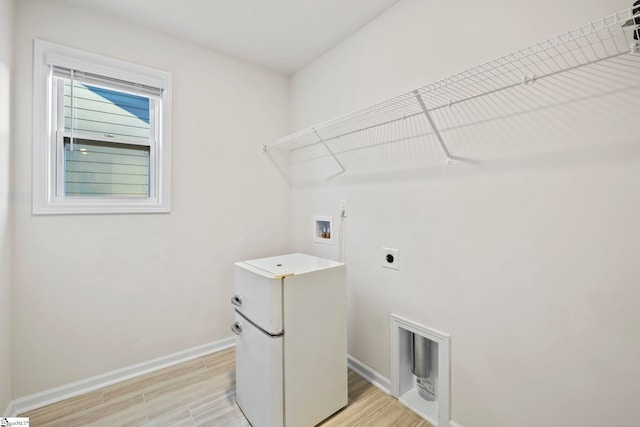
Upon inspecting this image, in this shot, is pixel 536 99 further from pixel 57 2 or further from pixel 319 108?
pixel 57 2

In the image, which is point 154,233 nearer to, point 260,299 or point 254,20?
point 260,299

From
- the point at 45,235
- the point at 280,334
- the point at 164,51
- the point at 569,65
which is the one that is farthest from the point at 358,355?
the point at 164,51

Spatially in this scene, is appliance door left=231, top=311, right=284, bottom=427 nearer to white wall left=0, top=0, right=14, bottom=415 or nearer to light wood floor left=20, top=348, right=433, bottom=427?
light wood floor left=20, top=348, right=433, bottom=427

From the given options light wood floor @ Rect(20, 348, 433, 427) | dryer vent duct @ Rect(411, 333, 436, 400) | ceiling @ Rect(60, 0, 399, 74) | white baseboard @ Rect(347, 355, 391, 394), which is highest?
ceiling @ Rect(60, 0, 399, 74)

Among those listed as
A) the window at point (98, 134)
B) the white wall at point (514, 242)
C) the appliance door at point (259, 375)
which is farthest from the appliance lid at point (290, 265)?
the window at point (98, 134)

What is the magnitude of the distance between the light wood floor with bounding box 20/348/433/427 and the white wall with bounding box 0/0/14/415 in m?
0.32

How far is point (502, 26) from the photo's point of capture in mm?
1250

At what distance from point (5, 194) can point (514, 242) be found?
264cm

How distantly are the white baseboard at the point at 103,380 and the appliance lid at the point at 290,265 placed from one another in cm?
113

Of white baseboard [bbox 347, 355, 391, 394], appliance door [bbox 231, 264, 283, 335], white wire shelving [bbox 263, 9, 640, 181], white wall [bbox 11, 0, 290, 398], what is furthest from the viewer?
white baseboard [bbox 347, 355, 391, 394]

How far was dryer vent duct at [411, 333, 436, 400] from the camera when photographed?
1658 millimetres

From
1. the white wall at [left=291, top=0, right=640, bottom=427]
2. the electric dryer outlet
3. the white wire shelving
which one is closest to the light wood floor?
the white wall at [left=291, top=0, right=640, bottom=427]

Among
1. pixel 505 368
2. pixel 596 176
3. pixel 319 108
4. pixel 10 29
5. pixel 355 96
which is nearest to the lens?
pixel 596 176

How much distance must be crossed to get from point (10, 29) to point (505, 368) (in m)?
3.16
